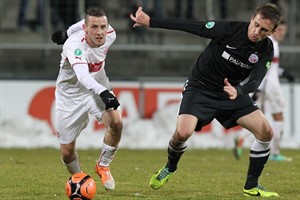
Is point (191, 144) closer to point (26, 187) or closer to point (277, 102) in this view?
point (277, 102)

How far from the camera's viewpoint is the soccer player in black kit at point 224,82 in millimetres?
10578

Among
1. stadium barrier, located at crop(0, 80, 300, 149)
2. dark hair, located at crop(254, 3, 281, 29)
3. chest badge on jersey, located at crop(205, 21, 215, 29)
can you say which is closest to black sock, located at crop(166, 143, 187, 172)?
chest badge on jersey, located at crop(205, 21, 215, 29)

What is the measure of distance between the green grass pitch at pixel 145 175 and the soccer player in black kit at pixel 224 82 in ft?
1.67

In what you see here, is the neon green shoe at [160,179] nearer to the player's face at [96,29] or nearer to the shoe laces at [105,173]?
the shoe laces at [105,173]

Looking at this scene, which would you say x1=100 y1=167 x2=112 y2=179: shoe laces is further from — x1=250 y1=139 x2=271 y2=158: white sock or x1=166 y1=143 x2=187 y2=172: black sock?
x1=250 y1=139 x2=271 y2=158: white sock

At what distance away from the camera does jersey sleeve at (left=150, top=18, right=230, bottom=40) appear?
10.5 metres

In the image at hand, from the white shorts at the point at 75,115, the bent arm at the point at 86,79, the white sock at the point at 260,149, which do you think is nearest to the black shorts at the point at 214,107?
the white sock at the point at 260,149

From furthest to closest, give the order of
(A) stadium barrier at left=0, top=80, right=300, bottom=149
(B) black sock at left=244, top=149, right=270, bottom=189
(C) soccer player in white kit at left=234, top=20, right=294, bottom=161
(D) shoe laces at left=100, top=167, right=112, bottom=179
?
(A) stadium barrier at left=0, top=80, right=300, bottom=149 → (C) soccer player in white kit at left=234, top=20, right=294, bottom=161 → (D) shoe laces at left=100, top=167, right=112, bottom=179 → (B) black sock at left=244, top=149, right=270, bottom=189

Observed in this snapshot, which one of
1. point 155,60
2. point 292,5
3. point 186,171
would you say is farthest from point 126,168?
point 292,5

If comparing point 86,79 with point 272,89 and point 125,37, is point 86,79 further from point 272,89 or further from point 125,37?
point 125,37

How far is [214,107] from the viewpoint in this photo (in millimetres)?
10852

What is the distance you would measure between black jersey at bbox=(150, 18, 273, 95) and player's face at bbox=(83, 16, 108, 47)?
596 millimetres

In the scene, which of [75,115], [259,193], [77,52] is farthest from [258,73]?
[75,115]

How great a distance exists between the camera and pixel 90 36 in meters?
10.8
